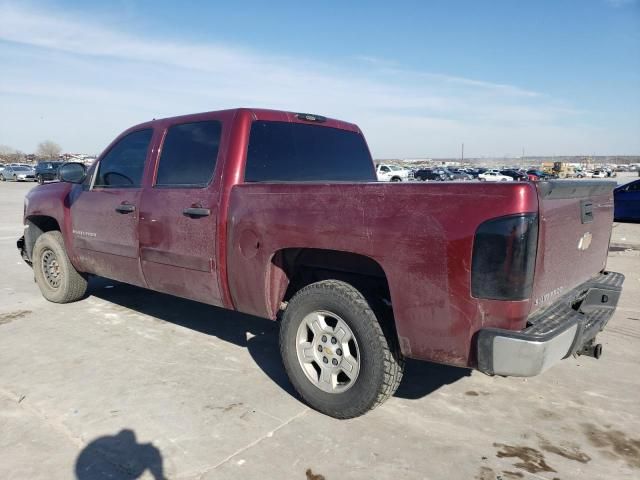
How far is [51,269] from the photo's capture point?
19.3ft

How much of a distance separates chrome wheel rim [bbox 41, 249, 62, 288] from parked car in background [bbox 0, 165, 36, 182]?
39.3 metres

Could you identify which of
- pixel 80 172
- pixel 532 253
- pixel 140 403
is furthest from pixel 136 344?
pixel 532 253

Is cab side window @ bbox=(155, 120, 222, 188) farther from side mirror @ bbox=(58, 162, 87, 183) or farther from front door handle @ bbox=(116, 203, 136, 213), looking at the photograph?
side mirror @ bbox=(58, 162, 87, 183)

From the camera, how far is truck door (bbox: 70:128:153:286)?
4.48 m

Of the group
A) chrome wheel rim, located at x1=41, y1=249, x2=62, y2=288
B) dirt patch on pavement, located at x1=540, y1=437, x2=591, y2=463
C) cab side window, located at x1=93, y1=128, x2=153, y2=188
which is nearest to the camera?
dirt patch on pavement, located at x1=540, y1=437, x2=591, y2=463

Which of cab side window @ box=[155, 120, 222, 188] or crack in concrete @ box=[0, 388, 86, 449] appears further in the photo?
cab side window @ box=[155, 120, 222, 188]

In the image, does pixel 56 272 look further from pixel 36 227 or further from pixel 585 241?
pixel 585 241

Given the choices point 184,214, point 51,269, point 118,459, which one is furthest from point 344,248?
point 51,269

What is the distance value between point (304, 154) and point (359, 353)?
1893 mm

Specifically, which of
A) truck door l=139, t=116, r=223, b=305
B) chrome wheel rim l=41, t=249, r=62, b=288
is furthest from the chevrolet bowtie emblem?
chrome wheel rim l=41, t=249, r=62, b=288

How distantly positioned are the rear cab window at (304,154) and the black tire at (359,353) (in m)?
1.09

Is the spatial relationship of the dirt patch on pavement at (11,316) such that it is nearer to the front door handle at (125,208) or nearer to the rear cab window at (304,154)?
the front door handle at (125,208)

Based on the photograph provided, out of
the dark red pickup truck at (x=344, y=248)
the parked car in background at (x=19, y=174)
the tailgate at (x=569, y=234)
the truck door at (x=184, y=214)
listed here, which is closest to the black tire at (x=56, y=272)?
the dark red pickup truck at (x=344, y=248)

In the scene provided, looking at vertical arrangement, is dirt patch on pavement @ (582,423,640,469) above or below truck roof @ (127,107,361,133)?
below
